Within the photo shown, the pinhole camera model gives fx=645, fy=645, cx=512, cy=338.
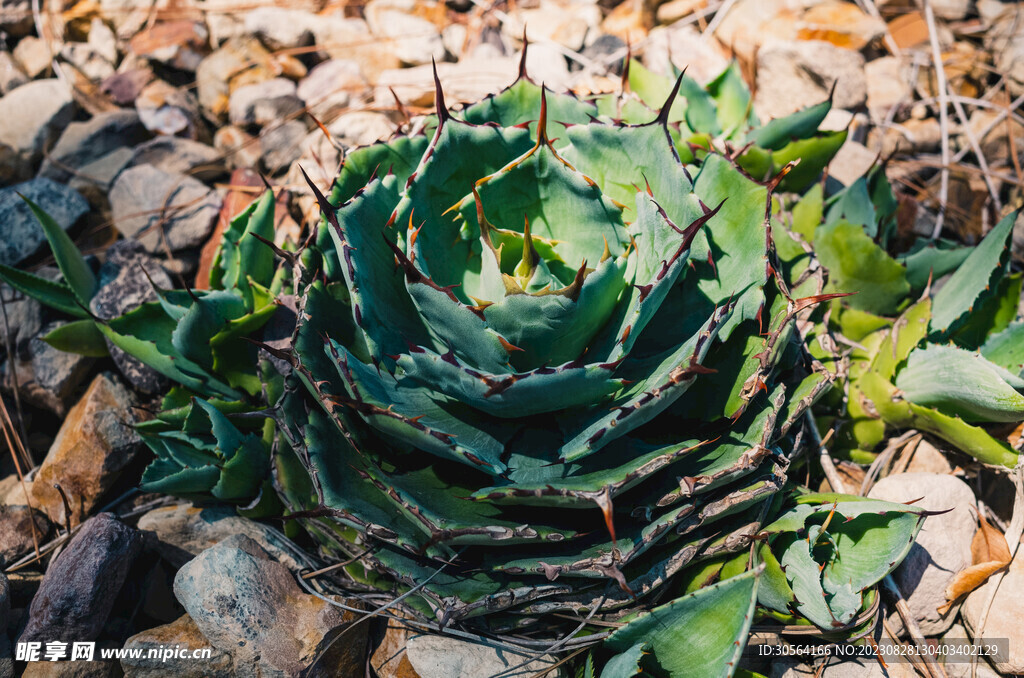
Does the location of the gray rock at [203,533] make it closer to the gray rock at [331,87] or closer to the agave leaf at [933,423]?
the agave leaf at [933,423]

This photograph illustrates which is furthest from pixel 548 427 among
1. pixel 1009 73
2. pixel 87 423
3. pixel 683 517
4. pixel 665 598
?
pixel 1009 73

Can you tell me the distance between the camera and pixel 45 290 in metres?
2.40

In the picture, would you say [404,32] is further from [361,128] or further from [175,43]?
[175,43]

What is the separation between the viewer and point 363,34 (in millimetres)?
4020

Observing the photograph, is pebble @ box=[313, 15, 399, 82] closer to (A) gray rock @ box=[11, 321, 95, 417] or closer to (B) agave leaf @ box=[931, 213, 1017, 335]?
(A) gray rock @ box=[11, 321, 95, 417]

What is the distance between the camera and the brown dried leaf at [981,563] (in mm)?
2082

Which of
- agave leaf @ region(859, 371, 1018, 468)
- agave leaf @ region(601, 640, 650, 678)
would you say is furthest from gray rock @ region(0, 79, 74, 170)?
agave leaf @ region(859, 371, 1018, 468)

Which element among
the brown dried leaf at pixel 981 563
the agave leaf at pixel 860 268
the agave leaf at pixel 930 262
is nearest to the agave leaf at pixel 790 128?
the agave leaf at pixel 860 268

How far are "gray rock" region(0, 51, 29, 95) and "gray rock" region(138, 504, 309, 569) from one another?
294 centimetres

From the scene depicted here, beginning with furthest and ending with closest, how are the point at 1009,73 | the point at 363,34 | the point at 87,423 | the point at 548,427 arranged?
the point at 363,34 < the point at 1009,73 < the point at 87,423 < the point at 548,427

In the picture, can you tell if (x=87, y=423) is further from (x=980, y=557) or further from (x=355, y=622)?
(x=980, y=557)

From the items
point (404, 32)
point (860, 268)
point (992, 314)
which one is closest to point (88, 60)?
point (404, 32)

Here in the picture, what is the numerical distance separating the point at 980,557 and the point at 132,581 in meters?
2.85

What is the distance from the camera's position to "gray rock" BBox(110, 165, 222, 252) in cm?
289
